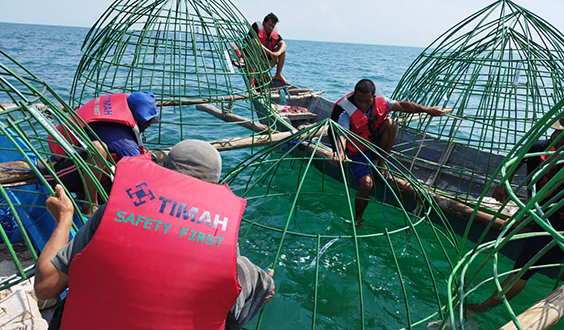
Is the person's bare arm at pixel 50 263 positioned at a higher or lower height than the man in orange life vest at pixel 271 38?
lower

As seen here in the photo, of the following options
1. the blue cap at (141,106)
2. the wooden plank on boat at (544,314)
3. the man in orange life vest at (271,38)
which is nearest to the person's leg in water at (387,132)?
the blue cap at (141,106)

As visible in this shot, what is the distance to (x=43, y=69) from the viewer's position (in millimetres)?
17062

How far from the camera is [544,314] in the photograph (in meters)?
1.77

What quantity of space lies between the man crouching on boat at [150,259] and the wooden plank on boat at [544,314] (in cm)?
127

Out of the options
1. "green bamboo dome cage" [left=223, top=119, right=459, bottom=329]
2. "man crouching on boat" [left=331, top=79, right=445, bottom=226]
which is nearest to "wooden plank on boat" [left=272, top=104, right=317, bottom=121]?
"green bamboo dome cage" [left=223, top=119, right=459, bottom=329]

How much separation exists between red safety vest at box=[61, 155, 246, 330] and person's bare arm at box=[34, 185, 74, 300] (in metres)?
0.12

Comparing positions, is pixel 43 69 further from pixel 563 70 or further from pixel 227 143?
pixel 563 70

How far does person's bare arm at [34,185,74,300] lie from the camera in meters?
1.69

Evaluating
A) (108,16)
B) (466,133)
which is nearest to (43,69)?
(108,16)

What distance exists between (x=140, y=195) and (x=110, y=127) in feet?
6.65

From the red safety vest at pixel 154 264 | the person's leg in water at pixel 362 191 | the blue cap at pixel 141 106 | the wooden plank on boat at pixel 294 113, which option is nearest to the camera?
the red safety vest at pixel 154 264

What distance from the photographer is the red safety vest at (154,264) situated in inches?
63.4

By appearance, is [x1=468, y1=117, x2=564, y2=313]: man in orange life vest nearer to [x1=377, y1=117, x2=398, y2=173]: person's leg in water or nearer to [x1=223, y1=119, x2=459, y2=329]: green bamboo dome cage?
[x1=223, y1=119, x2=459, y2=329]: green bamboo dome cage

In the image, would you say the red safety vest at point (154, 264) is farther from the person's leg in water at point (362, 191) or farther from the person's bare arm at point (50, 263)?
the person's leg in water at point (362, 191)
